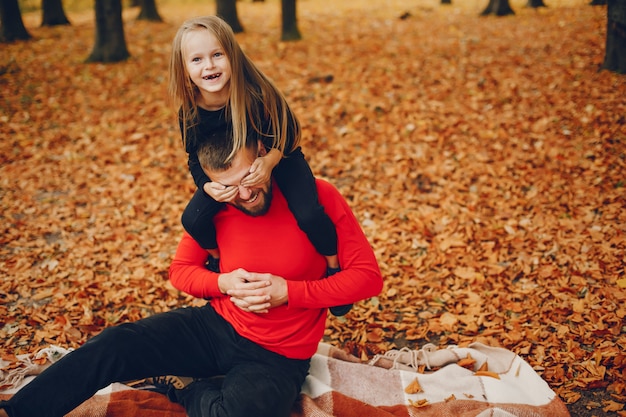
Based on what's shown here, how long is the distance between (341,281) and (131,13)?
19.7m

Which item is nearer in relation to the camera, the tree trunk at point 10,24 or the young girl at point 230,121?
the young girl at point 230,121

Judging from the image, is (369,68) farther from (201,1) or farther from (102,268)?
(201,1)

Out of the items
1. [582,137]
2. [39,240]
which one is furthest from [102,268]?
[582,137]

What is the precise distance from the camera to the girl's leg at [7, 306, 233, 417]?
2.50 meters

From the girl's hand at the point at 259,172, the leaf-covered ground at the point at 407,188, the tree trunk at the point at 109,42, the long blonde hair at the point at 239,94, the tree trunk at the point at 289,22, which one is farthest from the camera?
the tree trunk at the point at 289,22

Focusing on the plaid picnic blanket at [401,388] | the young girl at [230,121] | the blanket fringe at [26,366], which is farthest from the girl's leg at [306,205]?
the blanket fringe at [26,366]

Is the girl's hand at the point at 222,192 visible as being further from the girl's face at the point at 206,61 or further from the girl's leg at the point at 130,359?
the girl's leg at the point at 130,359

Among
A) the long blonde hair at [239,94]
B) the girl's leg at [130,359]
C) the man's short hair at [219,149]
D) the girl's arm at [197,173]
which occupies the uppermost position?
the long blonde hair at [239,94]

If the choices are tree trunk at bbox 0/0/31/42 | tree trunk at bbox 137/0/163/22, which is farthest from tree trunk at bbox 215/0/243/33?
tree trunk at bbox 0/0/31/42

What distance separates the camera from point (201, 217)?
281cm

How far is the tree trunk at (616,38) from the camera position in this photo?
289 inches

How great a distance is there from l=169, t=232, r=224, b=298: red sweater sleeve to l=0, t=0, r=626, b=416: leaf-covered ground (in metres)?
1.42

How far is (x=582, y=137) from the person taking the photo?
6363 millimetres

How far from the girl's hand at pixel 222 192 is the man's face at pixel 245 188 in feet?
0.11
